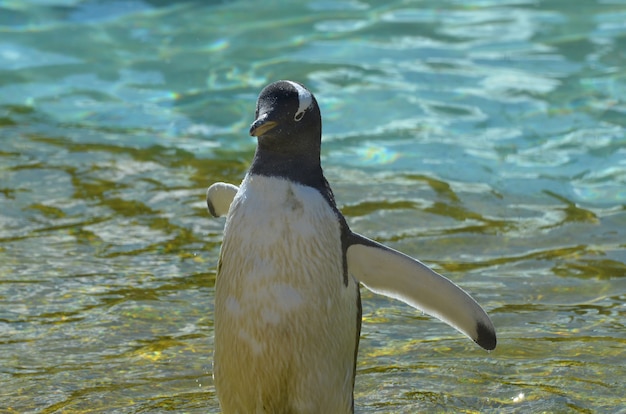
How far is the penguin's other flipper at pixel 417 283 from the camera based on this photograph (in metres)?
3.61

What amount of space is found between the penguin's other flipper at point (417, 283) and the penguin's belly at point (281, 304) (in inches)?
3.0

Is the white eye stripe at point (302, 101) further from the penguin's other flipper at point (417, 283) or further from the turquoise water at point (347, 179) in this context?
the turquoise water at point (347, 179)

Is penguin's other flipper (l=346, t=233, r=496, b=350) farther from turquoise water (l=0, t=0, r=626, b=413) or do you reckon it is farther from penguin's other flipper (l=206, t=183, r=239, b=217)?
penguin's other flipper (l=206, t=183, r=239, b=217)

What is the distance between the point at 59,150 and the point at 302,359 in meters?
4.31

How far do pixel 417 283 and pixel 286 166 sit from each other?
581 millimetres

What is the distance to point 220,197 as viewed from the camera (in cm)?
405

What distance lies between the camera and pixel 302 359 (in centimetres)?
358

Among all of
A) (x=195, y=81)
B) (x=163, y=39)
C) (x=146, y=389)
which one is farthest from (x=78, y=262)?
(x=163, y=39)

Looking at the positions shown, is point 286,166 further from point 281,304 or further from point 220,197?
point 220,197

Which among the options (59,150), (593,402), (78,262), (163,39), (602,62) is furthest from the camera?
(163,39)

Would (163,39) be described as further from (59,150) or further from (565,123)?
(565,123)

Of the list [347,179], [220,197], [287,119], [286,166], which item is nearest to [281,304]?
[286,166]

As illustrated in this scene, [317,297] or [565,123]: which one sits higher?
[317,297]

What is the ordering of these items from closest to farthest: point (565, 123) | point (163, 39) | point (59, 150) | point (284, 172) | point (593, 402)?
point (284, 172)
point (593, 402)
point (59, 150)
point (565, 123)
point (163, 39)
